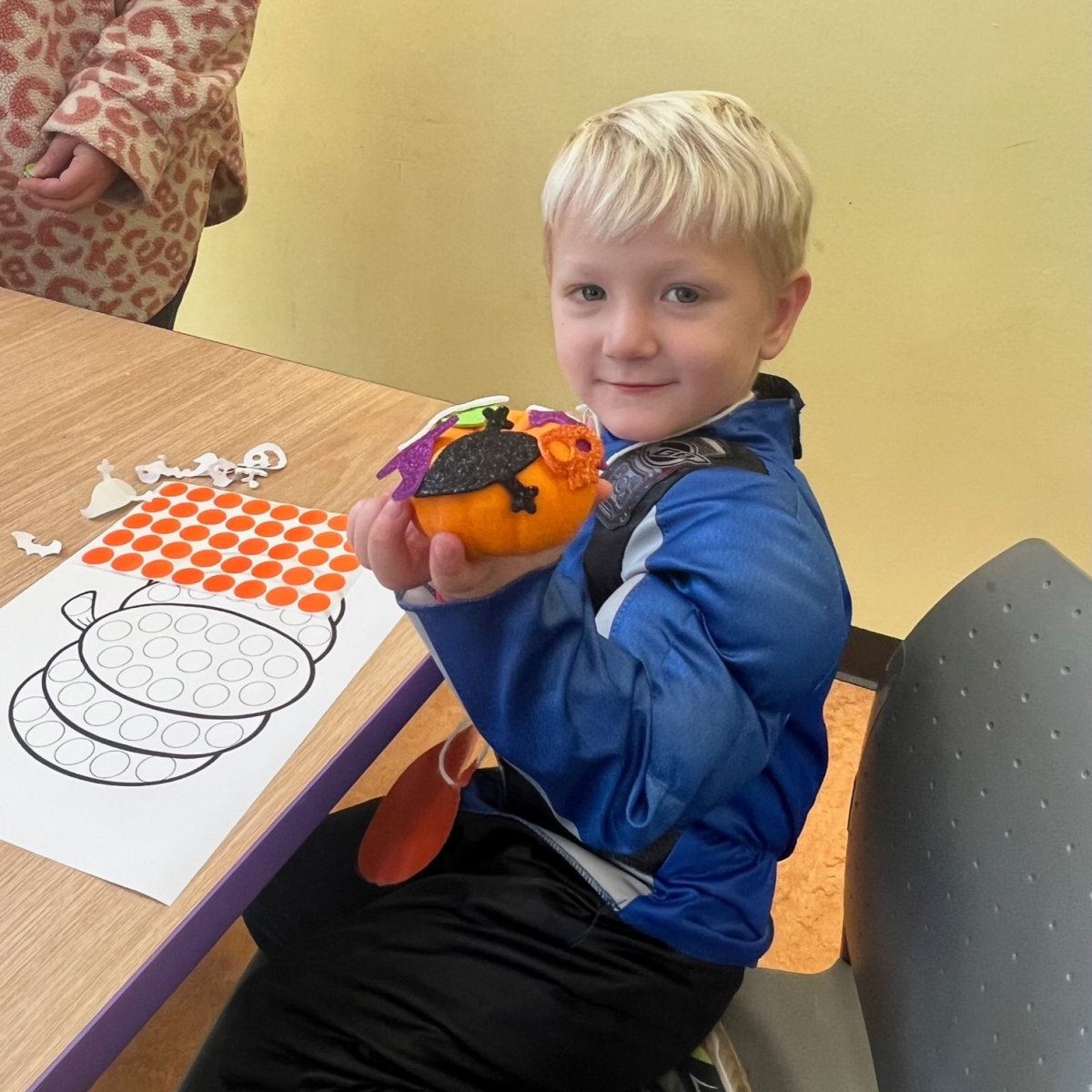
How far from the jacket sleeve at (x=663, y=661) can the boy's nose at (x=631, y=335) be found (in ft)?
0.30

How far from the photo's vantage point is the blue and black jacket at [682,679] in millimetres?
470

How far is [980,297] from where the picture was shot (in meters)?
1.27

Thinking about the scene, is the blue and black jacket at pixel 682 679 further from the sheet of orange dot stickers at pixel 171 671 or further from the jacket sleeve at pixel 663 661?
the sheet of orange dot stickers at pixel 171 671

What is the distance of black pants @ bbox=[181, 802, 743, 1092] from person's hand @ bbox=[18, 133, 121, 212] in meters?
0.77

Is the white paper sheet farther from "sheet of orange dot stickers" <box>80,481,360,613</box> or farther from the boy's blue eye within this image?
the boy's blue eye

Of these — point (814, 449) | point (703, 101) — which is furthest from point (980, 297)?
point (703, 101)

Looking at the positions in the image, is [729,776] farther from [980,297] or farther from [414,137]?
[414,137]

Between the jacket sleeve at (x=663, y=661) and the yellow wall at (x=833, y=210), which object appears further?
the yellow wall at (x=833, y=210)

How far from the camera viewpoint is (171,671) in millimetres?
564

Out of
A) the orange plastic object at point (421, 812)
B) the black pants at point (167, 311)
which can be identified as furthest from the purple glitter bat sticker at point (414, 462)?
the black pants at point (167, 311)

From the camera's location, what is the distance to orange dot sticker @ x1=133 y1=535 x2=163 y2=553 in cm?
66

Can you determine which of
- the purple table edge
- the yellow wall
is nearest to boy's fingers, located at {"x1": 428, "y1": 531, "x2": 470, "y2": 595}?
the purple table edge

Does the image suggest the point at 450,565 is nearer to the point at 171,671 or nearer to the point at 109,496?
the point at 171,671

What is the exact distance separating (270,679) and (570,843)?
21 centimetres
